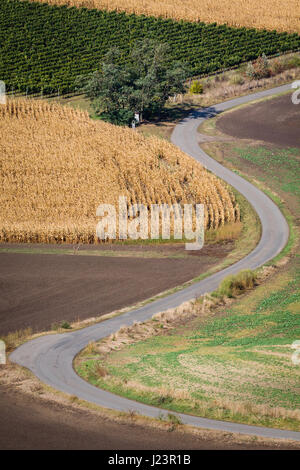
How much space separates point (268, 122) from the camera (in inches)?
3046

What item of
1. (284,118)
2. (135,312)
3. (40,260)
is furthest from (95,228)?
(284,118)

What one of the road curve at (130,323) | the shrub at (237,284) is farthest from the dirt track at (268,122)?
the shrub at (237,284)

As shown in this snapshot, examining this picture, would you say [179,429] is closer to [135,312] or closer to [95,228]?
[135,312]

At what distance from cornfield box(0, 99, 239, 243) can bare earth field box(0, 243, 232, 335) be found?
3959mm

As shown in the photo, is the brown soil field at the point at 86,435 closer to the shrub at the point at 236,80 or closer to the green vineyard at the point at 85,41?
the green vineyard at the point at 85,41

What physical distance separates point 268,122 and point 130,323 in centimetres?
4834

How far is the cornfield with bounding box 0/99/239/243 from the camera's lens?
Result: 174ft

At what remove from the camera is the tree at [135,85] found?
7431cm

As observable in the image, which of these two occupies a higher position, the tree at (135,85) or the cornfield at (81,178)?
the tree at (135,85)

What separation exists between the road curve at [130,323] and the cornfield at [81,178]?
332 centimetres

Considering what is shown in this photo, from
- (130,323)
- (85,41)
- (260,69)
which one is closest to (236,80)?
(260,69)

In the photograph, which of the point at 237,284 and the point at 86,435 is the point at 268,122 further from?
the point at 86,435

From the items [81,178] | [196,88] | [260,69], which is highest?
[260,69]
